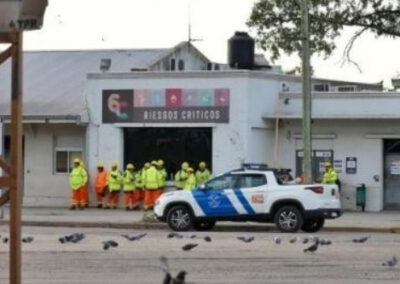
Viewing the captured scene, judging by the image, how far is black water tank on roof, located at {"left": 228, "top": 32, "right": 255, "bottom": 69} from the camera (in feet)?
130

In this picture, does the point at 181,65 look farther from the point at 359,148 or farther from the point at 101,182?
the point at 359,148

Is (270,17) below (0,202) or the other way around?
the other way around

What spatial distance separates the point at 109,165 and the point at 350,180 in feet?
27.5

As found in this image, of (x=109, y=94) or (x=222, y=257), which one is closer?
(x=222, y=257)

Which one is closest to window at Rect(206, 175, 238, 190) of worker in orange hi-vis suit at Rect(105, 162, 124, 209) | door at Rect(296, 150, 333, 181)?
door at Rect(296, 150, 333, 181)

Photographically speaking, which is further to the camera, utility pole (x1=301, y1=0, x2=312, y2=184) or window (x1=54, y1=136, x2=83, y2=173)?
window (x1=54, y1=136, x2=83, y2=173)

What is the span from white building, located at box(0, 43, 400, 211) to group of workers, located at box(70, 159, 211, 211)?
2.15 feet

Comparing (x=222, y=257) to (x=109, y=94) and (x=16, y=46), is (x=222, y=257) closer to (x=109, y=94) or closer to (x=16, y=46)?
(x=16, y=46)

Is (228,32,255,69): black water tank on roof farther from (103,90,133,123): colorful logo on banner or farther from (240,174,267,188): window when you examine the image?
(240,174,267,188): window

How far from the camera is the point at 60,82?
137 feet

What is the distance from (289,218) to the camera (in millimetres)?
26781

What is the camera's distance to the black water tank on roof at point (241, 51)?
39719 mm

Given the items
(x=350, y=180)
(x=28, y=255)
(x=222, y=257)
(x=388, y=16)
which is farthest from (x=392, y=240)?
(x=388, y=16)

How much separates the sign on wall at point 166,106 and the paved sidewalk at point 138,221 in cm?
351
